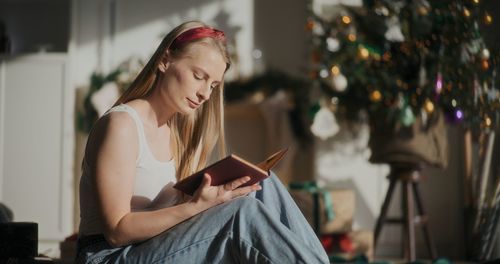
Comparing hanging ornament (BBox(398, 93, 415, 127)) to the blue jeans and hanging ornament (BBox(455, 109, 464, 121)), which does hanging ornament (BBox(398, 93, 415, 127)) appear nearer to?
hanging ornament (BBox(455, 109, 464, 121))

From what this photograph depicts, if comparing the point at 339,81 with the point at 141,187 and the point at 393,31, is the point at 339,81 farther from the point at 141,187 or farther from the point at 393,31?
the point at 141,187

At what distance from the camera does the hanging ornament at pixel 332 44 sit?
4.28 m

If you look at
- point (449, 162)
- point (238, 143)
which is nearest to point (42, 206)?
point (238, 143)

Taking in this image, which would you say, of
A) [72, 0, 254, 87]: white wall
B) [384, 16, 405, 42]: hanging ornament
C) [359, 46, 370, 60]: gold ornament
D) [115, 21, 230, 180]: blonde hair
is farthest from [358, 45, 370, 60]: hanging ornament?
[115, 21, 230, 180]: blonde hair

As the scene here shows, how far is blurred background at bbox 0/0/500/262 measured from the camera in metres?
4.09

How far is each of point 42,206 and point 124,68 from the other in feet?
3.14

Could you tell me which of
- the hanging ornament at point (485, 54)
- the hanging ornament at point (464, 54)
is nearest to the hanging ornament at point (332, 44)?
the hanging ornament at point (464, 54)

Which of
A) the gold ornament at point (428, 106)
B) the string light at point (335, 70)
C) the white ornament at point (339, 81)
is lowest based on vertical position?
the gold ornament at point (428, 106)

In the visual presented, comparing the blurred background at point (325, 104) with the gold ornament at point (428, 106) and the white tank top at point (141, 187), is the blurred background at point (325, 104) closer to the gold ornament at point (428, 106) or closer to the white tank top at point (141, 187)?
the gold ornament at point (428, 106)

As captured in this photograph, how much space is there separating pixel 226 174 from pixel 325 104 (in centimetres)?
282

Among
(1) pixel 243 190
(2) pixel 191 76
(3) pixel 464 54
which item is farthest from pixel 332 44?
(1) pixel 243 190

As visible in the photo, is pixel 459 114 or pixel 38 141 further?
pixel 38 141

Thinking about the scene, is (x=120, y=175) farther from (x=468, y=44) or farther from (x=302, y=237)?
(x=468, y=44)

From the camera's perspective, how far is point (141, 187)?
189 cm
